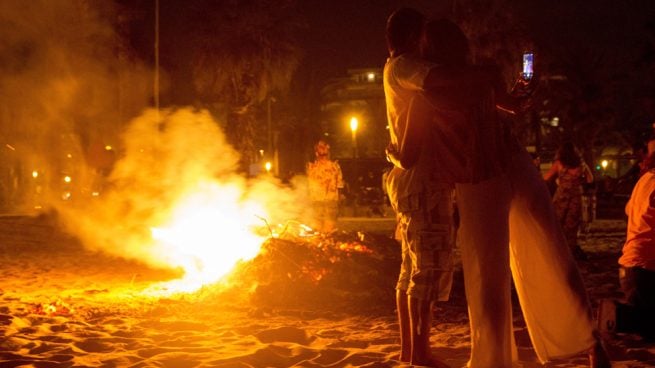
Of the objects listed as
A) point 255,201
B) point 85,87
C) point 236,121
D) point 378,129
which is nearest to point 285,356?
point 255,201

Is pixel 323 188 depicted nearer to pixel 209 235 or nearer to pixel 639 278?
pixel 209 235

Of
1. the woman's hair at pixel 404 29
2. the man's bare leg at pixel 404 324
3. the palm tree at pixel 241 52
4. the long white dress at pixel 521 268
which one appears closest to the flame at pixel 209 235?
the man's bare leg at pixel 404 324

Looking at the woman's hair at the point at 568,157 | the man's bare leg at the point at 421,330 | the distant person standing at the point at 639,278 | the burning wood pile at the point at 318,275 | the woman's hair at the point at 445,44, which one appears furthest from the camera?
the woman's hair at the point at 568,157

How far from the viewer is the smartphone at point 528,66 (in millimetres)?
3551

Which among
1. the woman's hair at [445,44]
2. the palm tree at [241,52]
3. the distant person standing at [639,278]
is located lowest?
the distant person standing at [639,278]

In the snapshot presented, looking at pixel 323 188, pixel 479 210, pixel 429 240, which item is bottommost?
pixel 429 240

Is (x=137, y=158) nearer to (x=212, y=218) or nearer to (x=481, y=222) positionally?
(x=212, y=218)

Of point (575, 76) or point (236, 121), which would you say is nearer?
point (236, 121)

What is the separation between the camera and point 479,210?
10.7 feet

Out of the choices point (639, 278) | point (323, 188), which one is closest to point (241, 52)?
point (323, 188)

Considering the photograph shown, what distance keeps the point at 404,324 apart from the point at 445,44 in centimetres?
166

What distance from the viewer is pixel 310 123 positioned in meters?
41.4

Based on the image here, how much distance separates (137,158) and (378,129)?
28784mm

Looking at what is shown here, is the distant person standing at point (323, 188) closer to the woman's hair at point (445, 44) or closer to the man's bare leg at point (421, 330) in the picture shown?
the man's bare leg at point (421, 330)
